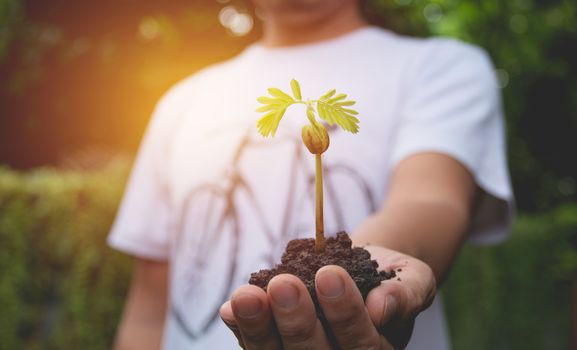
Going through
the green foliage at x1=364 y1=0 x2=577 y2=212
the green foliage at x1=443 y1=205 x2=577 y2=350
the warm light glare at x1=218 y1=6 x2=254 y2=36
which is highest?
the warm light glare at x1=218 y1=6 x2=254 y2=36

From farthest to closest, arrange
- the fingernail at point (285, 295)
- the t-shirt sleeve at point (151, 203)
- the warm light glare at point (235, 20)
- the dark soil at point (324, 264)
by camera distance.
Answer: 1. the warm light glare at point (235, 20)
2. the t-shirt sleeve at point (151, 203)
3. the dark soil at point (324, 264)
4. the fingernail at point (285, 295)

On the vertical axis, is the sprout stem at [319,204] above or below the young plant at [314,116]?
below

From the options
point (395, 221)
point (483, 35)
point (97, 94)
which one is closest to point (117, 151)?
point (97, 94)

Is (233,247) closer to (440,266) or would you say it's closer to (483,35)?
(440,266)

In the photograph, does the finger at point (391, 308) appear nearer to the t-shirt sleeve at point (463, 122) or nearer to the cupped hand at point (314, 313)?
the cupped hand at point (314, 313)

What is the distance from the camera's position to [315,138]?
1.10m

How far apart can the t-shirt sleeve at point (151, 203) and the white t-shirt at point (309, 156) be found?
171 mm

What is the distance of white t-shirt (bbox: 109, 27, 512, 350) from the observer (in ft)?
6.79

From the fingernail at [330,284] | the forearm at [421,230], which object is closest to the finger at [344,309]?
the fingernail at [330,284]

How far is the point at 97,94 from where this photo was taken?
345 inches

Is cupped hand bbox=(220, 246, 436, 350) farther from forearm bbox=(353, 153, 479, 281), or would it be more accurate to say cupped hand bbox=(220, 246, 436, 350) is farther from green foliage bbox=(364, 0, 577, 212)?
green foliage bbox=(364, 0, 577, 212)

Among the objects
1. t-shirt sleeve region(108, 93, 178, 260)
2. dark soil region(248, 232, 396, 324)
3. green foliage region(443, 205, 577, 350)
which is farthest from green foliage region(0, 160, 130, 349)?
green foliage region(443, 205, 577, 350)

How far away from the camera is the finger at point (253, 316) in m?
1.07

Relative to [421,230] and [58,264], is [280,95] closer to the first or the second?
[421,230]
